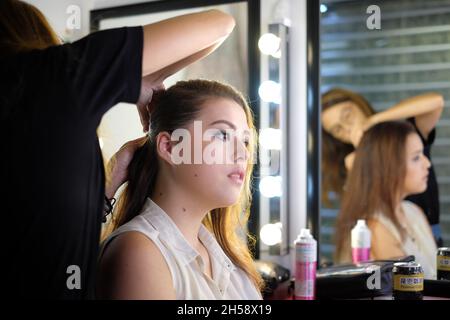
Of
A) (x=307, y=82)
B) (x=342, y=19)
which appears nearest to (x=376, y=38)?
(x=342, y=19)

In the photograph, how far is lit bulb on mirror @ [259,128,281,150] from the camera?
1.82 metres

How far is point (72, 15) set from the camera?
3.99 ft

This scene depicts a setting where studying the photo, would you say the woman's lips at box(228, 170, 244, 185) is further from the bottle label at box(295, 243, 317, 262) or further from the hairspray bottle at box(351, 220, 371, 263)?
the hairspray bottle at box(351, 220, 371, 263)

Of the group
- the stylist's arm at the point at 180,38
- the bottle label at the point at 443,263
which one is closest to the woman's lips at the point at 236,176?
the stylist's arm at the point at 180,38

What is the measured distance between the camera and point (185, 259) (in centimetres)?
93

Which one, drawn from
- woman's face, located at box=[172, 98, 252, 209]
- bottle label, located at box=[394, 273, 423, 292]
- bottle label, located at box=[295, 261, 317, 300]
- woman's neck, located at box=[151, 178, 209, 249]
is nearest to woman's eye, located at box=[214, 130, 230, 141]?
woman's face, located at box=[172, 98, 252, 209]

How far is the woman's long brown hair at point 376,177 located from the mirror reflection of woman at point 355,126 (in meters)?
0.02

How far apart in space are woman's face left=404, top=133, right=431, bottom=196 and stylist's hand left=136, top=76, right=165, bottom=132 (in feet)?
3.22

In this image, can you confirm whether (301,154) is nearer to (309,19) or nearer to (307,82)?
(307,82)

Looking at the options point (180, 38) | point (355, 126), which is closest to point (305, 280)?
point (355, 126)

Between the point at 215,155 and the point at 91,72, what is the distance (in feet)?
0.92

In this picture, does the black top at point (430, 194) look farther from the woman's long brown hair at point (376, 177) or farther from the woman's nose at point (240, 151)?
the woman's nose at point (240, 151)
